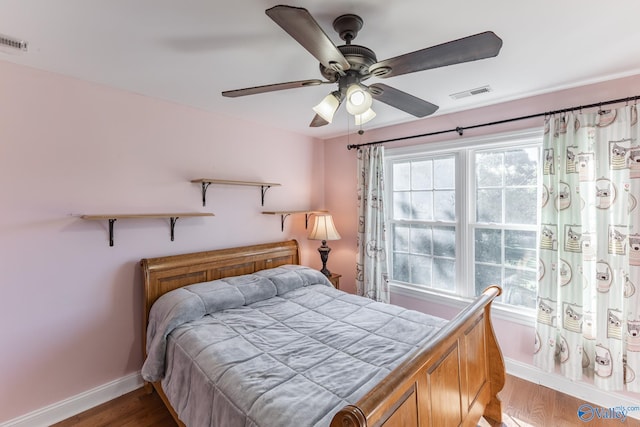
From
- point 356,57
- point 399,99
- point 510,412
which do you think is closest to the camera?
point 356,57

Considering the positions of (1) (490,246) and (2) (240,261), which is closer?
(1) (490,246)

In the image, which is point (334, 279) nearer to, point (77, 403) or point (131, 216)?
point (131, 216)

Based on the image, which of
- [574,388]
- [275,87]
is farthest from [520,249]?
[275,87]

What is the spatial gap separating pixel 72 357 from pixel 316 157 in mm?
3095

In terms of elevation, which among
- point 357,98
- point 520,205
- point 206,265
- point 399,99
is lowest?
point 206,265

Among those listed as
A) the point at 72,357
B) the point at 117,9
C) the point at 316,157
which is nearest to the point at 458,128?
the point at 316,157

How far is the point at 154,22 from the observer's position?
145 centimetres

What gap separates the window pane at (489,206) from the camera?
2707mm

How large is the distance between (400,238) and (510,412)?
1.80 m

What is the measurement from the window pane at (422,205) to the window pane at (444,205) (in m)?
0.06

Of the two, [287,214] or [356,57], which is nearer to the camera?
[356,57]

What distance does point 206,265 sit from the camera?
269 cm

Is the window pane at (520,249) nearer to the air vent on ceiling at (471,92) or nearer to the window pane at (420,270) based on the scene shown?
the window pane at (420,270)

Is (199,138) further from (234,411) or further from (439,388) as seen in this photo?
(439,388)
